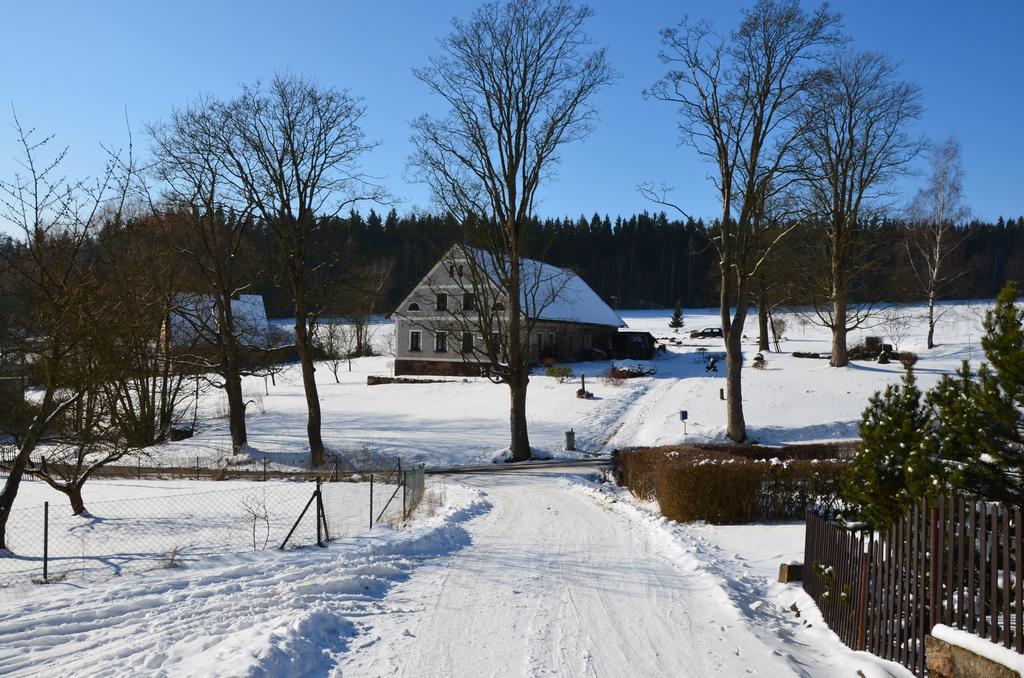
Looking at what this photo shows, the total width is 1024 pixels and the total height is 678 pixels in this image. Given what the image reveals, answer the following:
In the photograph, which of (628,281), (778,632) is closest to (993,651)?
(778,632)

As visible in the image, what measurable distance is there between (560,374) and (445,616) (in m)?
36.4

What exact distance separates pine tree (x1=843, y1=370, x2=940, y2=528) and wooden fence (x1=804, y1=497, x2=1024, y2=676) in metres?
0.37

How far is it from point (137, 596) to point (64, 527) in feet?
28.6

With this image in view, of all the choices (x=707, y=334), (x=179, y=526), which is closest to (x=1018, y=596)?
(x=179, y=526)

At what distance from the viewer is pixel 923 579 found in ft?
20.4

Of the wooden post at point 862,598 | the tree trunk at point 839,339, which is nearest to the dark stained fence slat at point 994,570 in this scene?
the wooden post at point 862,598

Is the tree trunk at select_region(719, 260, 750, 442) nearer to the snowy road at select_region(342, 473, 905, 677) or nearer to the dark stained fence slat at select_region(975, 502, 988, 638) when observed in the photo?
the snowy road at select_region(342, 473, 905, 677)

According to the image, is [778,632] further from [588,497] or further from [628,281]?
[628,281]

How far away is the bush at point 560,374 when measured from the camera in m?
43.2

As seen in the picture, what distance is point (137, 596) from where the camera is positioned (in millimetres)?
8406

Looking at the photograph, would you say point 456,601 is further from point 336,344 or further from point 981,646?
point 336,344

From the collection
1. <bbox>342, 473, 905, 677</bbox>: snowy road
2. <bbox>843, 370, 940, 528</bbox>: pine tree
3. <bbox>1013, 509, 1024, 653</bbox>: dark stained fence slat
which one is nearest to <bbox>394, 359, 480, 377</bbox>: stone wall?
<bbox>342, 473, 905, 677</bbox>: snowy road

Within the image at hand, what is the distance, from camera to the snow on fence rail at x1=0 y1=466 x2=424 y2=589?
11.1m

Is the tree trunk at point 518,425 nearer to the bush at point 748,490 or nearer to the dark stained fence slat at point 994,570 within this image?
the bush at point 748,490
